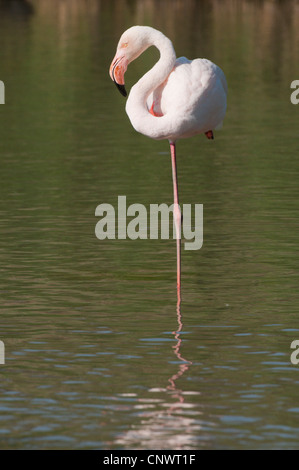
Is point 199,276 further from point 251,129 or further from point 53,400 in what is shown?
point 251,129

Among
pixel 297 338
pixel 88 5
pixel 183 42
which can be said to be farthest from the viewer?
pixel 88 5

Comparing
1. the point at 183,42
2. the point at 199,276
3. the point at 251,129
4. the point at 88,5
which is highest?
the point at 88,5

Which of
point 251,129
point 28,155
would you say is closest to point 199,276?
point 28,155

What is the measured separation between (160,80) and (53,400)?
348 cm

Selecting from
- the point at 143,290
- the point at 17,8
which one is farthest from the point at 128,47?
the point at 17,8

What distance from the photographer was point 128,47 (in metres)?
10.2

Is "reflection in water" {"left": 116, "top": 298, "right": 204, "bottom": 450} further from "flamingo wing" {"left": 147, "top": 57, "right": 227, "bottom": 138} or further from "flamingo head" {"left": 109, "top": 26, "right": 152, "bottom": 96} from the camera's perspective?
"flamingo head" {"left": 109, "top": 26, "right": 152, "bottom": 96}

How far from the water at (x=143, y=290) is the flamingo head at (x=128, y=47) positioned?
69.8 inches

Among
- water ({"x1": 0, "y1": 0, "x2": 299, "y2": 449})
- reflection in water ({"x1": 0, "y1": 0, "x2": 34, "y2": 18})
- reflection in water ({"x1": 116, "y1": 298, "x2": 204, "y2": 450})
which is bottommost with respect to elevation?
reflection in water ({"x1": 116, "y1": 298, "x2": 204, "y2": 450})

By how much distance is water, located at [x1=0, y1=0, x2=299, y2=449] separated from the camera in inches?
280

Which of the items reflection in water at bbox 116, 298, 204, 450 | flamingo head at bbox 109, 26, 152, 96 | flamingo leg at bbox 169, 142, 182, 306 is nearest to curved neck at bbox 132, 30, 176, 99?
flamingo head at bbox 109, 26, 152, 96

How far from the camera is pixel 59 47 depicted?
37406 millimetres

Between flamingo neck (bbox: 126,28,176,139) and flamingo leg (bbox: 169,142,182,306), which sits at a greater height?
flamingo neck (bbox: 126,28,176,139)

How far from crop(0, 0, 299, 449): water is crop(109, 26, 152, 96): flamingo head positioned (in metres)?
1.77
